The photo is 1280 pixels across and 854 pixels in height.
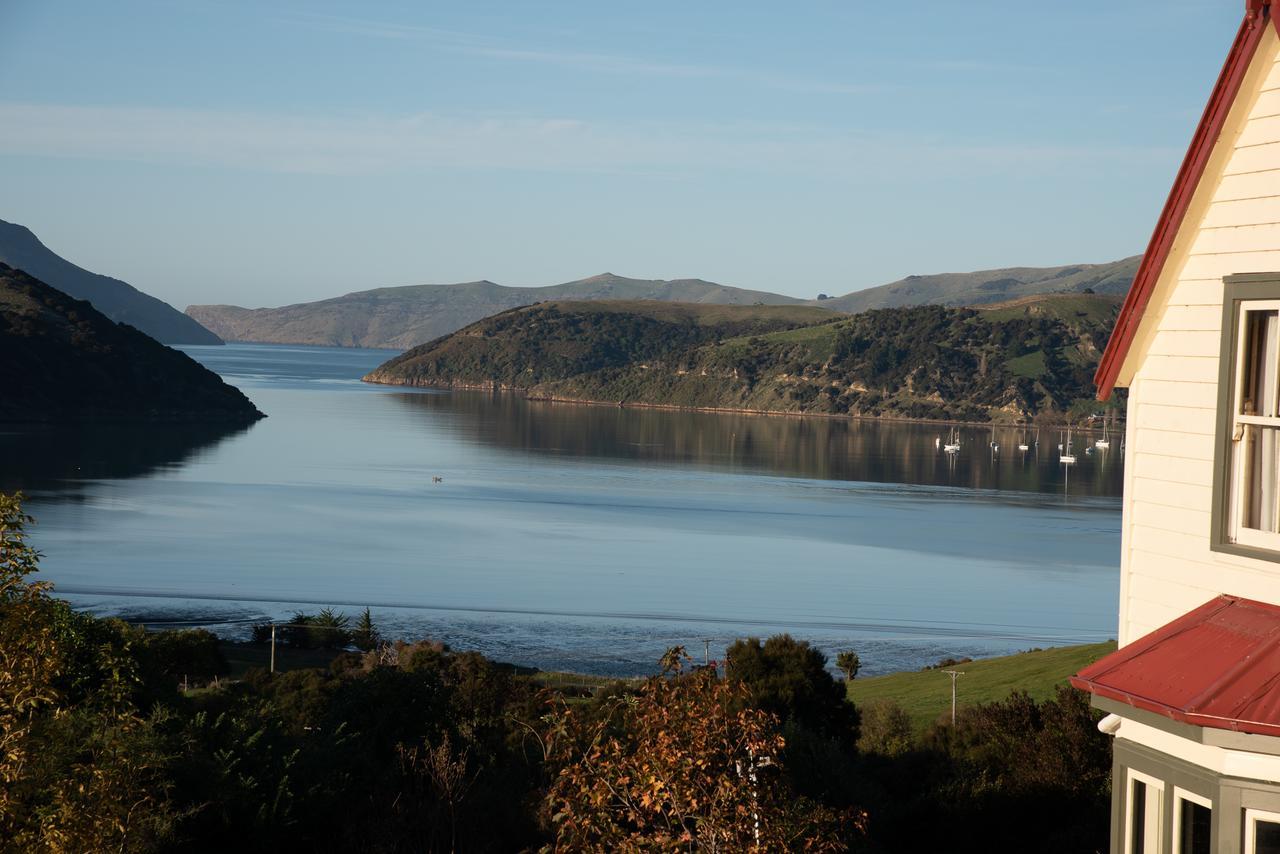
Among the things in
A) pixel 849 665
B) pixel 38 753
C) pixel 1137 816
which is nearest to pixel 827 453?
pixel 849 665

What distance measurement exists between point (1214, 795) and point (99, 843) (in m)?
6.11

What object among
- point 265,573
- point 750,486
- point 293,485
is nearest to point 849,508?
point 750,486

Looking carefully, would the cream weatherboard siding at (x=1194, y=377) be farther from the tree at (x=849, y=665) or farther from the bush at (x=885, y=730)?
the tree at (x=849, y=665)

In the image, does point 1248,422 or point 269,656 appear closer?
point 1248,422

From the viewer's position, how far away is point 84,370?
542 feet

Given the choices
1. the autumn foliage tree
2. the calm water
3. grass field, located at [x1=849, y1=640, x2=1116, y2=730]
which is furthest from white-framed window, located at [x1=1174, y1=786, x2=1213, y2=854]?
the calm water

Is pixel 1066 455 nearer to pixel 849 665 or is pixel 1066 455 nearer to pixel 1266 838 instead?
pixel 849 665

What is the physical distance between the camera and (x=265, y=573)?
6556 centimetres

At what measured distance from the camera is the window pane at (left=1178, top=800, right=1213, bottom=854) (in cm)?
614

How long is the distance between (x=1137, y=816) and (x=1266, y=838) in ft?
2.82

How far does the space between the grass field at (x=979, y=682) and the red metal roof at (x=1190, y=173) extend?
24.0 meters

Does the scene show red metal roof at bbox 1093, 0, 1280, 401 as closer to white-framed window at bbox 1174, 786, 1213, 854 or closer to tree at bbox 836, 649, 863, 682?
white-framed window at bbox 1174, 786, 1213, 854

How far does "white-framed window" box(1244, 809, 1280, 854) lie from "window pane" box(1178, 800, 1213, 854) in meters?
0.46

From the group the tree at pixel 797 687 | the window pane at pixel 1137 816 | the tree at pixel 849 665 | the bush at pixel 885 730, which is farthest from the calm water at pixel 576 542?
the window pane at pixel 1137 816
